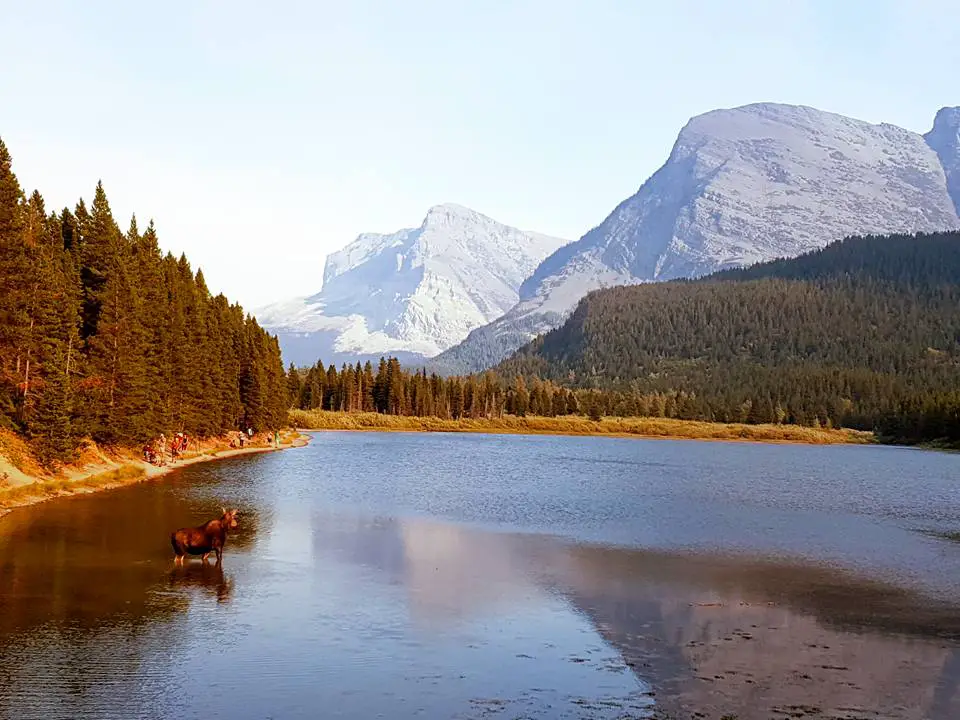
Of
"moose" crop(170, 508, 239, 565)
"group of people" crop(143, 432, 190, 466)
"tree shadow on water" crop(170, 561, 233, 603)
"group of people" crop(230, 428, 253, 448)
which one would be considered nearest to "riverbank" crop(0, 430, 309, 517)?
"group of people" crop(143, 432, 190, 466)

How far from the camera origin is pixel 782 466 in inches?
4331

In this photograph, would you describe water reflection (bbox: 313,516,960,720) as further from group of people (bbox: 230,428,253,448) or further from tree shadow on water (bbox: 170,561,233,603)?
group of people (bbox: 230,428,253,448)

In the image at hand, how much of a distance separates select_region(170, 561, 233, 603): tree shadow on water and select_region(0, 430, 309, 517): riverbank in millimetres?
14103

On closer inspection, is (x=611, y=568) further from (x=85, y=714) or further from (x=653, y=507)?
(x=653, y=507)

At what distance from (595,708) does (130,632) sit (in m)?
10.7

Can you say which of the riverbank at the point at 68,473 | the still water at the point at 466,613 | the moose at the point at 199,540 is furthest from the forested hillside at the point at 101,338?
the moose at the point at 199,540

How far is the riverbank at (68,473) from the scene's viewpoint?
136ft

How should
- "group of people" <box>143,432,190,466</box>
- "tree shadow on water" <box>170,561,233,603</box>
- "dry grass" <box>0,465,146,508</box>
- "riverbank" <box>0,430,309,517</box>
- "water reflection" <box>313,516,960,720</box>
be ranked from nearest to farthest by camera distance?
"water reflection" <box>313,516,960,720</box>, "tree shadow on water" <box>170,561,233,603</box>, "dry grass" <box>0,465,146,508</box>, "riverbank" <box>0,430,309,517</box>, "group of people" <box>143,432,190,466</box>

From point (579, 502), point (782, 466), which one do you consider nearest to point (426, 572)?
point (579, 502)

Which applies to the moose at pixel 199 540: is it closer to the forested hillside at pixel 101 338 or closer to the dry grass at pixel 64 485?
the dry grass at pixel 64 485

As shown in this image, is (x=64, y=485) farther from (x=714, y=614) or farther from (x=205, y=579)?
(x=714, y=614)

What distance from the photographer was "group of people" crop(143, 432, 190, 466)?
66438 mm

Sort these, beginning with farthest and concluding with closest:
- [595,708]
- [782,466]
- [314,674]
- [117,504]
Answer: [782,466] < [117,504] < [314,674] < [595,708]

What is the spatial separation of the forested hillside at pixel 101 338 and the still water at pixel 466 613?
8.57m
